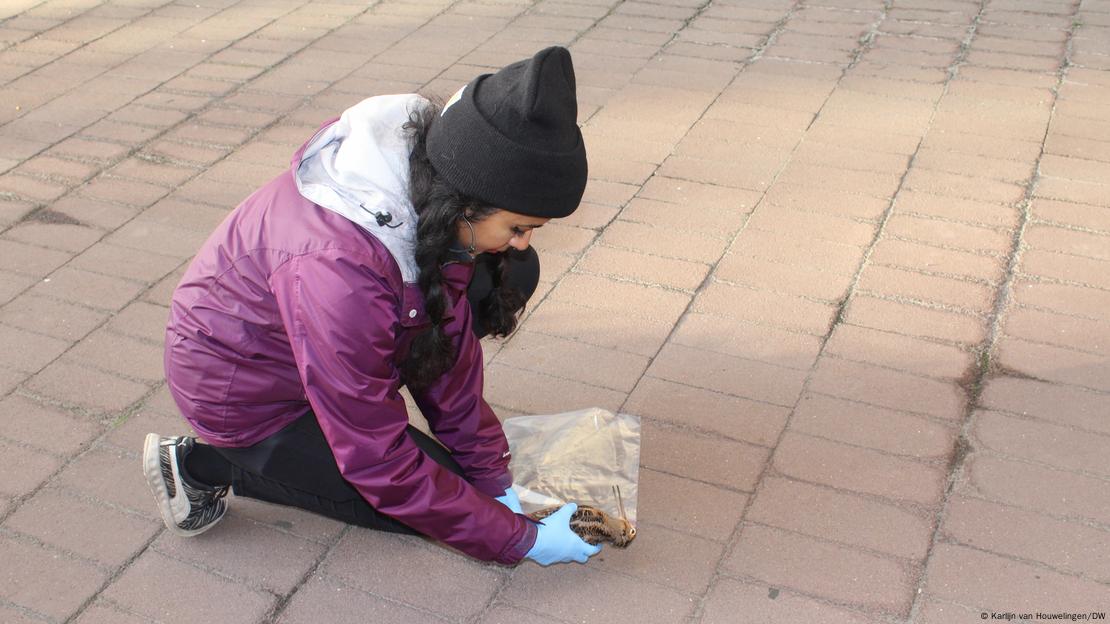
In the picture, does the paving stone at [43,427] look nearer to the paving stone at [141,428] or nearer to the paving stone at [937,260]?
the paving stone at [141,428]

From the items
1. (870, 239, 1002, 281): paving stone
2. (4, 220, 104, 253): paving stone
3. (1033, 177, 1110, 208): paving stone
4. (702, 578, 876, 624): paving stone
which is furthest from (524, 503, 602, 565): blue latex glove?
(1033, 177, 1110, 208): paving stone

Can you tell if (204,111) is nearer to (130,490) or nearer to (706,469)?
(130,490)

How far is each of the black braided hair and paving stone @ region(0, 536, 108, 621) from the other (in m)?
0.78

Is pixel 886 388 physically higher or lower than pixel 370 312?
lower

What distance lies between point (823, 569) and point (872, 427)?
19.0 inches

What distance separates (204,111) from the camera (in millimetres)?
4238

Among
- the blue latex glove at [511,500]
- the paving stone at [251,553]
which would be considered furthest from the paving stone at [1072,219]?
the paving stone at [251,553]

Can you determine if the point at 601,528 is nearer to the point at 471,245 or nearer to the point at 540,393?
the point at 540,393

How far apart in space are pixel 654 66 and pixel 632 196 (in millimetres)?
1115

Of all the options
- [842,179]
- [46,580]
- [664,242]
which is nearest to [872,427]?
[664,242]

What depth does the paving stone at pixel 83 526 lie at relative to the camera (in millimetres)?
2289

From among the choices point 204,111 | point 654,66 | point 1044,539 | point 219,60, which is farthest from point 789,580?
point 219,60

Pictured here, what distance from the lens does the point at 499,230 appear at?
1.88 metres

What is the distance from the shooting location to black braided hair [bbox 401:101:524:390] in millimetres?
1816
